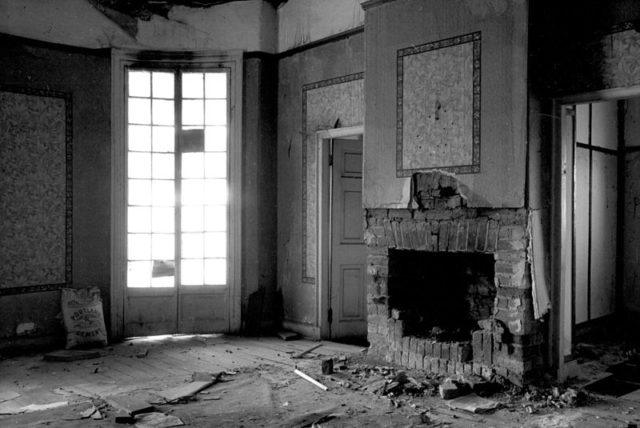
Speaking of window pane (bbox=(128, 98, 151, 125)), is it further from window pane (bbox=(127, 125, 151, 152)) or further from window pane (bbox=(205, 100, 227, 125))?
window pane (bbox=(205, 100, 227, 125))

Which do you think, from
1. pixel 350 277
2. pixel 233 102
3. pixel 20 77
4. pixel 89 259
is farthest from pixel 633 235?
pixel 20 77

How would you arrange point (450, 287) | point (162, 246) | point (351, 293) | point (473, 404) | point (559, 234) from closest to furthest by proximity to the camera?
point (473, 404)
point (559, 234)
point (450, 287)
point (351, 293)
point (162, 246)

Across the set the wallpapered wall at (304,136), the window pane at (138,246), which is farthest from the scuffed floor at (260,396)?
the window pane at (138,246)

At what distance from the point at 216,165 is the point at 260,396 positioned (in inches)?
117

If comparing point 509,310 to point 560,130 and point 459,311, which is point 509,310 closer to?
point 459,311

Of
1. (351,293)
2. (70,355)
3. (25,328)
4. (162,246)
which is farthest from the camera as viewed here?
(162,246)

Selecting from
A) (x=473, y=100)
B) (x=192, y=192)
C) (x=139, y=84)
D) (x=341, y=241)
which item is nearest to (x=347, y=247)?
(x=341, y=241)

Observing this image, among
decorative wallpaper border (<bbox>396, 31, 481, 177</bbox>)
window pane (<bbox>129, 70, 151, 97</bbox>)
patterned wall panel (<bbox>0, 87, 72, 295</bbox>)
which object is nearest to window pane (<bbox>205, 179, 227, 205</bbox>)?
window pane (<bbox>129, 70, 151, 97</bbox>)

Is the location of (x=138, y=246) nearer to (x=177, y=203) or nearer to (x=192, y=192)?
(x=177, y=203)

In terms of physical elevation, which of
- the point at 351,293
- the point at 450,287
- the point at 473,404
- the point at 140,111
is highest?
the point at 140,111

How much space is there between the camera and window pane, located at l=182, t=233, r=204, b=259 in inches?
246

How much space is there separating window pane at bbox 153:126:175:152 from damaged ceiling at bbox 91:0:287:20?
116 centimetres

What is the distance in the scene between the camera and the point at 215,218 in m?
6.29

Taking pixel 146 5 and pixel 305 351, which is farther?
pixel 146 5
